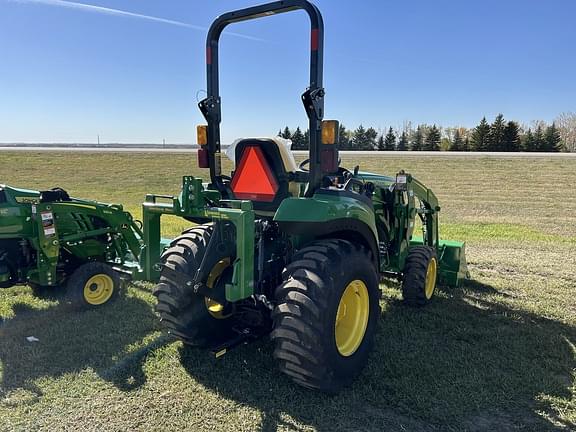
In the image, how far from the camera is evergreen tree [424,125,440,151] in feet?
142

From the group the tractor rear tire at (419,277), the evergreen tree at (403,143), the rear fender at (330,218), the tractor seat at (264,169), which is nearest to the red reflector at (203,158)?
the tractor seat at (264,169)

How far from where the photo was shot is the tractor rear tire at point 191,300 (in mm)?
3778

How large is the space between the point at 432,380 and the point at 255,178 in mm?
2160

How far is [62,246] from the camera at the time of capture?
5.48 meters

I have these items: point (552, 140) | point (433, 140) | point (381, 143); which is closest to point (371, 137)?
point (381, 143)

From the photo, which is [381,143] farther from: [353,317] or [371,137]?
[353,317]

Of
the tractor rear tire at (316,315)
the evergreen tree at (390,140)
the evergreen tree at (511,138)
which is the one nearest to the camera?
the tractor rear tire at (316,315)

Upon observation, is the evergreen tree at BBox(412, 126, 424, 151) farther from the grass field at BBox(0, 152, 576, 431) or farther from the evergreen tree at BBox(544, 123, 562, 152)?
the grass field at BBox(0, 152, 576, 431)

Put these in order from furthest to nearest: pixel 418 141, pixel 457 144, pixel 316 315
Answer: pixel 418 141
pixel 457 144
pixel 316 315

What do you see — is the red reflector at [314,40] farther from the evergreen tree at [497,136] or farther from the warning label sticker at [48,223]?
the evergreen tree at [497,136]

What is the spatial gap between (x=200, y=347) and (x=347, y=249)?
161cm

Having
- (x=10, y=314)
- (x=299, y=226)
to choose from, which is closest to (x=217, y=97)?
(x=299, y=226)

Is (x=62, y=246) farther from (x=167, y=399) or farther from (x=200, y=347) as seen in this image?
(x=167, y=399)

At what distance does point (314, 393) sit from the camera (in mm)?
3434
